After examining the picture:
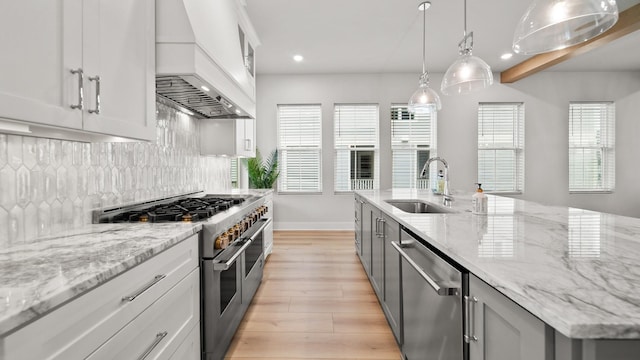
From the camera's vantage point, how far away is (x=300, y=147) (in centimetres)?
606

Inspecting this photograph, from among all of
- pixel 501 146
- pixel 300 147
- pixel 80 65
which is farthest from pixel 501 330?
pixel 501 146

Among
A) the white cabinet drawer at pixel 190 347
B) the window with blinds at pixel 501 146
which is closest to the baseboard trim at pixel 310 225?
the window with blinds at pixel 501 146

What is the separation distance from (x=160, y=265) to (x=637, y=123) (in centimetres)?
821

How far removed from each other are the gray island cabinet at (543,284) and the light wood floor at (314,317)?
0.69 meters

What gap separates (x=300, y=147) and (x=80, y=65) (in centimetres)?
493

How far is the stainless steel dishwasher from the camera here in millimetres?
1104

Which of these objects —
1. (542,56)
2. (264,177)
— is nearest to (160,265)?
(264,177)

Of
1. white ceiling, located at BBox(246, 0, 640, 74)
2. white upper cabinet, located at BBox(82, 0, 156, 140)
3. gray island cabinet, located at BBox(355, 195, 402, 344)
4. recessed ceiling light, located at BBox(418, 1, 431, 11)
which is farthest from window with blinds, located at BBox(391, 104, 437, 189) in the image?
white upper cabinet, located at BBox(82, 0, 156, 140)

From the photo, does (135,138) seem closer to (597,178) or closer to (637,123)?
(597,178)

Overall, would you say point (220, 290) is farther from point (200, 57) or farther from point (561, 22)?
point (561, 22)

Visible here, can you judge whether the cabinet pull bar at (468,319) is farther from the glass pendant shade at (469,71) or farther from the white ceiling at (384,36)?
the white ceiling at (384,36)

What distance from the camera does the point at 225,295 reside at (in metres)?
1.87

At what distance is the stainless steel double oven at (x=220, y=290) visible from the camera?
5.40 ft

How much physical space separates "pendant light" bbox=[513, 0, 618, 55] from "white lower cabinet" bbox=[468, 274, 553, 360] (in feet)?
4.28
